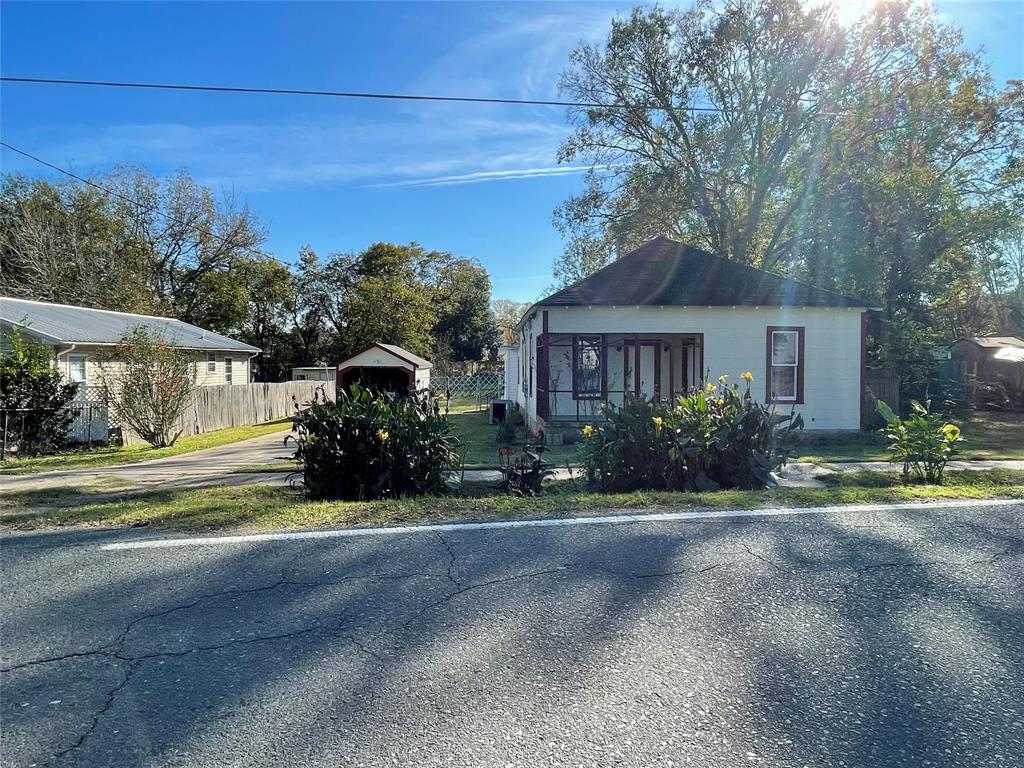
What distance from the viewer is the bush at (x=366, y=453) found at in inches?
260

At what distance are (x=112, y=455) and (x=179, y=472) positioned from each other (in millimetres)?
4476

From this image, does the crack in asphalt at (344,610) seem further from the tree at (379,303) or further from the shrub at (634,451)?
the tree at (379,303)

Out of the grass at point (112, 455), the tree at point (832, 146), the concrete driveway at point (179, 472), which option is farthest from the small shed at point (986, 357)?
the grass at point (112, 455)

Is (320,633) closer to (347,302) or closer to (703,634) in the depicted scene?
(703,634)

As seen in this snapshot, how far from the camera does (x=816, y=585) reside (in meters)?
3.59

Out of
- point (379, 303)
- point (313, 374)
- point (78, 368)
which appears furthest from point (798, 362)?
point (313, 374)

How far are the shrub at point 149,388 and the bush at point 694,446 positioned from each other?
11822 millimetres

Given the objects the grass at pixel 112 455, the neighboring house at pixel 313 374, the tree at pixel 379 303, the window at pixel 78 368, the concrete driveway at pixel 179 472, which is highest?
the tree at pixel 379 303

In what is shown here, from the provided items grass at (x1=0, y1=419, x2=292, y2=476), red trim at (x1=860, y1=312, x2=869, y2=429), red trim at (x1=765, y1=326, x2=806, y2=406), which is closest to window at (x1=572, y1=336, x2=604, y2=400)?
red trim at (x1=765, y1=326, x2=806, y2=406)

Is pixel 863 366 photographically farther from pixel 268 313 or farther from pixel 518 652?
pixel 268 313

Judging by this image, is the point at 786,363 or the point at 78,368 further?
the point at 78,368

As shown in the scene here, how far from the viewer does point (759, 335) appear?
14.1 metres

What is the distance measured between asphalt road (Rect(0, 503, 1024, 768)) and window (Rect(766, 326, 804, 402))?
1013 cm

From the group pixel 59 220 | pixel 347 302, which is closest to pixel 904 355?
pixel 347 302
